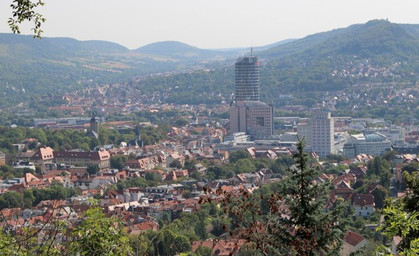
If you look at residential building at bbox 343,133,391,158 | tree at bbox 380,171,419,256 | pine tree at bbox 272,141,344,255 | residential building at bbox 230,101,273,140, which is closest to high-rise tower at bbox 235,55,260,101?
residential building at bbox 230,101,273,140

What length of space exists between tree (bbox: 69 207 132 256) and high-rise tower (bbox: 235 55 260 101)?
82.8 meters

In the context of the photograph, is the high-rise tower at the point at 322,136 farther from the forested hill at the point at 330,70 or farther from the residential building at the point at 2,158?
the forested hill at the point at 330,70

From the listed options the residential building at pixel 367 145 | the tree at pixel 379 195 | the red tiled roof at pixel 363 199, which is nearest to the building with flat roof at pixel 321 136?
the residential building at pixel 367 145

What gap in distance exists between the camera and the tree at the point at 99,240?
7215mm

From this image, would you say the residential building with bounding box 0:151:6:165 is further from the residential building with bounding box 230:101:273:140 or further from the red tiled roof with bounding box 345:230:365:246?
the red tiled roof with bounding box 345:230:365:246

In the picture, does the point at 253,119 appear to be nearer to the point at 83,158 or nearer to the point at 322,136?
the point at 322,136

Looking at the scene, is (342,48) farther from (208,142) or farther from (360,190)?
(360,190)

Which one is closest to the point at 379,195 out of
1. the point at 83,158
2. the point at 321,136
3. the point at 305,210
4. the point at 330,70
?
the point at 83,158

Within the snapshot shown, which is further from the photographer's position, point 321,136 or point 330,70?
point 330,70

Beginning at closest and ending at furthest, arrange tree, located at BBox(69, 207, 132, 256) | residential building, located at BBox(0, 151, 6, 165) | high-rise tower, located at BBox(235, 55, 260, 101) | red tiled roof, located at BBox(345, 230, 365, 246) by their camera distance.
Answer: tree, located at BBox(69, 207, 132, 256)
red tiled roof, located at BBox(345, 230, 365, 246)
residential building, located at BBox(0, 151, 6, 165)
high-rise tower, located at BBox(235, 55, 260, 101)

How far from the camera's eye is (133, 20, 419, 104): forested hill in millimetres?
123375

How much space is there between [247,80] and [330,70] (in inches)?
1687

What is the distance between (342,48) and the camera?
148 meters

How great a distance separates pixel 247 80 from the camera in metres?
90.4
